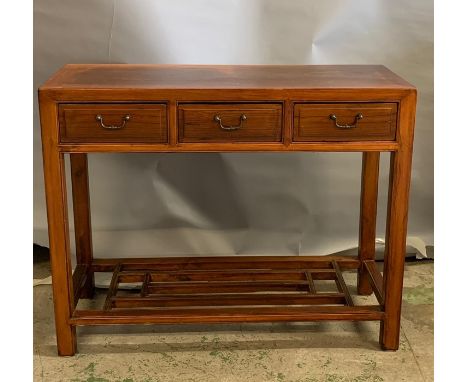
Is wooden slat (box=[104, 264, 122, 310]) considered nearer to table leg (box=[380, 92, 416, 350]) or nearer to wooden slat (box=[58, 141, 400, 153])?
wooden slat (box=[58, 141, 400, 153])

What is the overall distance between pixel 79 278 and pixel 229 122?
104cm

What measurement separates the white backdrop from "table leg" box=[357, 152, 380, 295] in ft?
1.32

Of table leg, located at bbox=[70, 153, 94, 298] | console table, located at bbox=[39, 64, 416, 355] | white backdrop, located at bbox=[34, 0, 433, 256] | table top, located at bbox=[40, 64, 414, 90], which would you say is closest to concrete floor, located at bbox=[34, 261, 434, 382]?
console table, located at bbox=[39, 64, 416, 355]

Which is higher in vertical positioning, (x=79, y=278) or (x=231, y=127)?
(x=231, y=127)

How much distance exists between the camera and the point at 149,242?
3723 mm

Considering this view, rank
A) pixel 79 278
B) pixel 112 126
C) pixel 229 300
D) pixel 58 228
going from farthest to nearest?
pixel 79 278
pixel 229 300
pixel 58 228
pixel 112 126

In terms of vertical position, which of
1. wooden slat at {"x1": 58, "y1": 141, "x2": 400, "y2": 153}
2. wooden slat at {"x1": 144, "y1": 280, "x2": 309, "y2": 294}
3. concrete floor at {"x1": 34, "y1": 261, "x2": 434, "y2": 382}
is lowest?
concrete floor at {"x1": 34, "y1": 261, "x2": 434, "y2": 382}

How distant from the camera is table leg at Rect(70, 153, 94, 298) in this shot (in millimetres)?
3139

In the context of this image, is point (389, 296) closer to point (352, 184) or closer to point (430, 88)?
point (352, 184)

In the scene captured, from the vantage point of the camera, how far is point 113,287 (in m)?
3.14

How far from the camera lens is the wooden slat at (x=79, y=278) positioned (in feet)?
10.1

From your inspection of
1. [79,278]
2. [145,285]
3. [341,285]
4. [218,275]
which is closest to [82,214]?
[79,278]

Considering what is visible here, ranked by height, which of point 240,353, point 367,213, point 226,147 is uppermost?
point 226,147

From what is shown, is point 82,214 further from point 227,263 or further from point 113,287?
point 227,263
